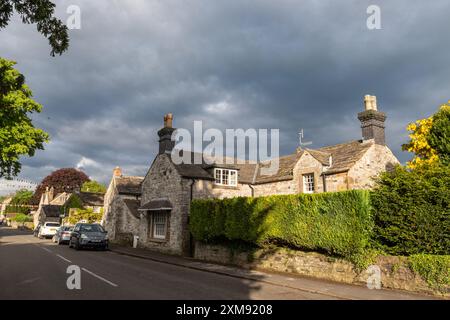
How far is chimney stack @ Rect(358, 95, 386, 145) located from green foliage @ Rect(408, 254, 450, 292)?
11211 mm

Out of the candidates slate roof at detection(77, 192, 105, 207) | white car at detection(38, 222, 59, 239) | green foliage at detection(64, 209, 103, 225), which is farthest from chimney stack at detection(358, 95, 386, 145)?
slate roof at detection(77, 192, 105, 207)

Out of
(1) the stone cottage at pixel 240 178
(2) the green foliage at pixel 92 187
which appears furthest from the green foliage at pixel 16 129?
(2) the green foliage at pixel 92 187

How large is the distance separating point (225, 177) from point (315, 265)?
490 inches

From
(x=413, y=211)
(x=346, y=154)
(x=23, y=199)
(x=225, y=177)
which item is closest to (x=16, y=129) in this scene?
(x=225, y=177)

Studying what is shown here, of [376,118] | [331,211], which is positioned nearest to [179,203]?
[331,211]

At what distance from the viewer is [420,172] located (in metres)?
12.0

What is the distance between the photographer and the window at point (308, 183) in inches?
854

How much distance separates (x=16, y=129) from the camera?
26.0m

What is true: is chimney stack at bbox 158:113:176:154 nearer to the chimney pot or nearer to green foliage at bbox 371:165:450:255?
the chimney pot

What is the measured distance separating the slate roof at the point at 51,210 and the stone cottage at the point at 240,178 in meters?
46.3

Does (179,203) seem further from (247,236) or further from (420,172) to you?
(420,172)

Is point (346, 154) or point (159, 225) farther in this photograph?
point (159, 225)

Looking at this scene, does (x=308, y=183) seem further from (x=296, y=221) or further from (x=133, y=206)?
(x=133, y=206)
